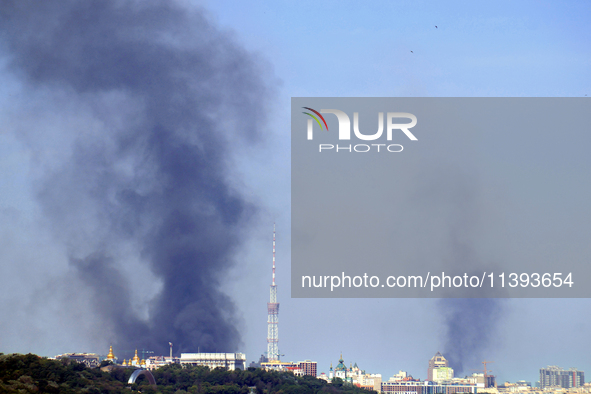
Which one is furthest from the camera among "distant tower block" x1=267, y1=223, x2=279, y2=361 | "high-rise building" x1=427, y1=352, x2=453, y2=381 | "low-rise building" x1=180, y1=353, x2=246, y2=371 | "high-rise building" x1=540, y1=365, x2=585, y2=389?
"high-rise building" x1=540, y1=365, x2=585, y2=389

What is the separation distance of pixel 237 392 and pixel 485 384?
5718 centimetres

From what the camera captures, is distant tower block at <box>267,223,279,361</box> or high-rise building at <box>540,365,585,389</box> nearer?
distant tower block at <box>267,223,279,361</box>

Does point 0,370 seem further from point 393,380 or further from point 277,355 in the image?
point 393,380

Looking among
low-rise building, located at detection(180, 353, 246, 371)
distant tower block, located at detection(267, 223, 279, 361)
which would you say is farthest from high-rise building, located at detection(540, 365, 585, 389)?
low-rise building, located at detection(180, 353, 246, 371)

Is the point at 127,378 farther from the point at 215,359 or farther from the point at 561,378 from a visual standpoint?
the point at 561,378

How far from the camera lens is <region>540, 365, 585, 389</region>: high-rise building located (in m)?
107

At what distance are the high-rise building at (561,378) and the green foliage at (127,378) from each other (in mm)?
48422

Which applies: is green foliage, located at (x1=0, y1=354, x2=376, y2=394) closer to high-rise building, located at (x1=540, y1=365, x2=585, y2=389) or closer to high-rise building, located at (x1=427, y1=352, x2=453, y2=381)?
high-rise building, located at (x1=427, y1=352, x2=453, y2=381)

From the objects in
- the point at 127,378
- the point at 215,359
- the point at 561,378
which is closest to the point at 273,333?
the point at 215,359

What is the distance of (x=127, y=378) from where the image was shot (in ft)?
173

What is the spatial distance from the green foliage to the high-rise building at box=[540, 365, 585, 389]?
4842 centimetres

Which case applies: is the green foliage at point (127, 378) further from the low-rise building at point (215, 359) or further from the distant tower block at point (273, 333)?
the distant tower block at point (273, 333)

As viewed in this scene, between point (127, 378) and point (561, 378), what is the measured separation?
236ft

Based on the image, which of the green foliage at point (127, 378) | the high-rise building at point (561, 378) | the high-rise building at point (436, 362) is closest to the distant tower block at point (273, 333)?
the high-rise building at point (436, 362)
